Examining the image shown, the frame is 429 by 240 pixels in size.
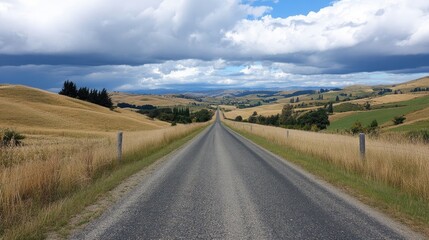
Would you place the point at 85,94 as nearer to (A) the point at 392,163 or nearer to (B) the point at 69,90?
(B) the point at 69,90

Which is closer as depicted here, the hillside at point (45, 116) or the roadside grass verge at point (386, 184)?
the roadside grass verge at point (386, 184)

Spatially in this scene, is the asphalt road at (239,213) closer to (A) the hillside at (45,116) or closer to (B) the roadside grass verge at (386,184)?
(B) the roadside grass verge at (386,184)

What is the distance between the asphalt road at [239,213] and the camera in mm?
6141

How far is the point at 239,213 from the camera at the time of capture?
7457mm

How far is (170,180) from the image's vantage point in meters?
11.6

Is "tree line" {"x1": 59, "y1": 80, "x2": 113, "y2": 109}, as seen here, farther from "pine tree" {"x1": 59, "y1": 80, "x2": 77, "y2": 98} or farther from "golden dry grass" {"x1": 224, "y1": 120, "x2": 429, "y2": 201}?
"golden dry grass" {"x1": 224, "y1": 120, "x2": 429, "y2": 201}

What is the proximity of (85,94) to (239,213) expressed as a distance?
14066 centimetres

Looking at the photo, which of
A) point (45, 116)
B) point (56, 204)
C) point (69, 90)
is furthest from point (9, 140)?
point (69, 90)

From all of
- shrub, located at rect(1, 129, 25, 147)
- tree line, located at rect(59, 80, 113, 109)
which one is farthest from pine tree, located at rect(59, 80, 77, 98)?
shrub, located at rect(1, 129, 25, 147)

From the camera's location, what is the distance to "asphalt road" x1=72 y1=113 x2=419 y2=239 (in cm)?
614

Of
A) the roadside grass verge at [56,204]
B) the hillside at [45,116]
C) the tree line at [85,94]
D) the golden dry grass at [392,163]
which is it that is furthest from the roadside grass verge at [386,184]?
the tree line at [85,94]

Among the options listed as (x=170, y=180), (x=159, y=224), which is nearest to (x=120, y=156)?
(x=170, y=180)

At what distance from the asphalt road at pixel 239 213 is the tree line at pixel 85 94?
13157 cm

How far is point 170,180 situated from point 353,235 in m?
6.63
